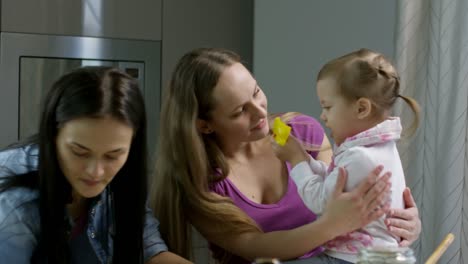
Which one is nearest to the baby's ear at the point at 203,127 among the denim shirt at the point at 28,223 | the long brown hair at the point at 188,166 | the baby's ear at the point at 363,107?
the long brown hair at the point at 188,166

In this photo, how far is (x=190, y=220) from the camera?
1438mm

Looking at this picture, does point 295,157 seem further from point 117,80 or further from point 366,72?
point 117,80

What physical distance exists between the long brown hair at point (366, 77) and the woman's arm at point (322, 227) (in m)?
0.16

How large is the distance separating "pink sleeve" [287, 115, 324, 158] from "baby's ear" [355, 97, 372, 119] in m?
0.28

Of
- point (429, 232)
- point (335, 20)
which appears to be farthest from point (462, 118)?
point (335, 20)

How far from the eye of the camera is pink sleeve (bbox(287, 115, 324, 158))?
5.06ft

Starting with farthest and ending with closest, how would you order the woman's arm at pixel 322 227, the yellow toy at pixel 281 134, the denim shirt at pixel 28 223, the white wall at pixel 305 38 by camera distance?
the white wall at pixel 305 38, the yellow toy at pixel 281 134, the woman's arm at pixel 322 227, the denim shirt at pixel 28 223

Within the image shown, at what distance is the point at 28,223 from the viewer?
3.40 feet

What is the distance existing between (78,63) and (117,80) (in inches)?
51.4

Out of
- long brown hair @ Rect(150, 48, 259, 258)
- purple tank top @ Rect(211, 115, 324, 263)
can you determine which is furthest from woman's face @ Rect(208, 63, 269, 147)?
purple tank top @ Rect(211, 115, 324, 263)

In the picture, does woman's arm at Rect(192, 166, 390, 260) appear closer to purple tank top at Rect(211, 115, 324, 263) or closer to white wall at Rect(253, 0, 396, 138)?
purple tank top at Rect(211, 115, 324, 263)

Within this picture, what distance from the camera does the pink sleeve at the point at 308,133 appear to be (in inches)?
60.7

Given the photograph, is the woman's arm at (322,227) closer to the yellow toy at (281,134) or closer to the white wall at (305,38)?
the yellow toy at (281,134)

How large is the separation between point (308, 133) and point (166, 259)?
504 mm
